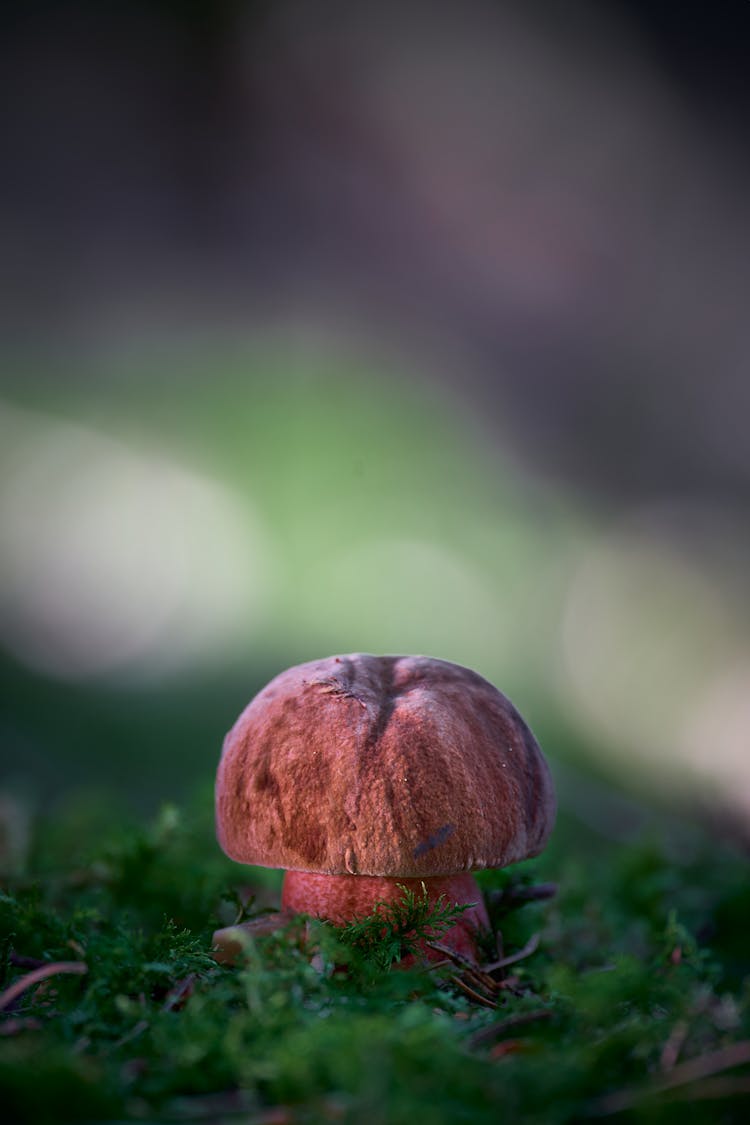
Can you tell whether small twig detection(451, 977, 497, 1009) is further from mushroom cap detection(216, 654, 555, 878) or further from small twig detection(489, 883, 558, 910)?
small twig detection(489, 883, 558, 910)

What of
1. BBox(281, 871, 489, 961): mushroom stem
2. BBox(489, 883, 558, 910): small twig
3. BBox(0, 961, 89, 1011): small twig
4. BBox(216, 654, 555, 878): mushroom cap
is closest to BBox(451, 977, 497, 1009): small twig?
BBox(281, 871, 489, 961): mushroom stem

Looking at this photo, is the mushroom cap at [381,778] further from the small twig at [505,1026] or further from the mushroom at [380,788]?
the small twig at [505,1026]

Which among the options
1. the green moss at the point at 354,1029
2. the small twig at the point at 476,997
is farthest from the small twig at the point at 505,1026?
the small twig at the point at 476,997

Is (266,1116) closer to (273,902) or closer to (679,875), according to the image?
(273,902)

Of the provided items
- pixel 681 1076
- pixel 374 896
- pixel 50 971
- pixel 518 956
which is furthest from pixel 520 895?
pixel 50 971

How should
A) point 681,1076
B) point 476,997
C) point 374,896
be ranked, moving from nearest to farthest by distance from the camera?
1. point 681,1076
2. point 476,997
3. point 374,896

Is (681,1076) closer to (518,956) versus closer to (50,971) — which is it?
(518,956)
